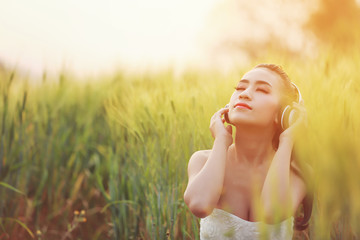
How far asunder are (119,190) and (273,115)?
Result: 1137 millimetres

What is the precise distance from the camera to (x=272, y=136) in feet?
3.85

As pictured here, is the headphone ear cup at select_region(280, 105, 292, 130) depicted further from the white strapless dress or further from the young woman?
the white strapless dress

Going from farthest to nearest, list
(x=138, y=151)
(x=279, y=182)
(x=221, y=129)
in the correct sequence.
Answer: (x=138, y=151), (x=221, y=129), (x=279, y=182)

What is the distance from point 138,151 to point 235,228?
90cm

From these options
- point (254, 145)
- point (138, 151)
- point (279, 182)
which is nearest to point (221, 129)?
point (254, 145)

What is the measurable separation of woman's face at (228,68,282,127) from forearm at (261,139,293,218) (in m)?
0.08

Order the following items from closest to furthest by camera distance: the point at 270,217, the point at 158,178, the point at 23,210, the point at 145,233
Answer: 1. the point at 270,217
2. the point at 158,178
3. the point at 145,233
4. the point at 23,210

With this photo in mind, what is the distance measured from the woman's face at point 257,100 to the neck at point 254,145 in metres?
0.03

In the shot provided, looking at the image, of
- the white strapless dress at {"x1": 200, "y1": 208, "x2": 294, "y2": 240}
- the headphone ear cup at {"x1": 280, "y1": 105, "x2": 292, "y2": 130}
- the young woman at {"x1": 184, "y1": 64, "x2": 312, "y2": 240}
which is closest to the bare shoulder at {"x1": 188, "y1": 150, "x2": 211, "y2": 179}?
the young woman at {"x1": 184, "y1": 64, "x2": 312, "y2": 240}

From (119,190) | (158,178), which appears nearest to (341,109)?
(158,178)

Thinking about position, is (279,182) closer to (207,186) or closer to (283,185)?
(283,185)

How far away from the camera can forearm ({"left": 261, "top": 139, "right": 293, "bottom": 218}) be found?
39.9 inches

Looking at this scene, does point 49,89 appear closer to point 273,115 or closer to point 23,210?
point 23,210

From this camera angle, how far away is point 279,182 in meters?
1.03
